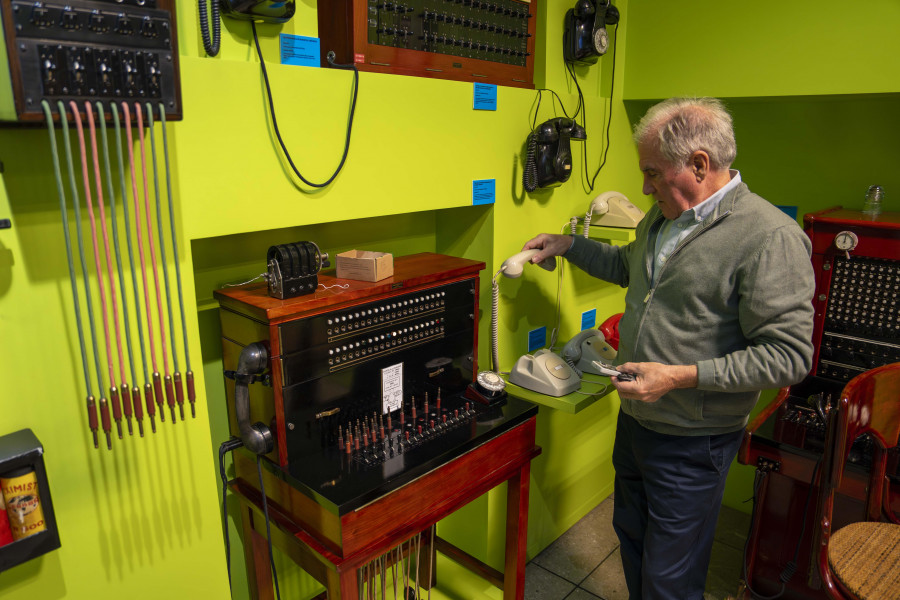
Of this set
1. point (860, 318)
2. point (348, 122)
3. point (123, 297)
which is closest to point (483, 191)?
point (348, 122)

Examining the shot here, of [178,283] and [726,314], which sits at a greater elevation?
[178,283]

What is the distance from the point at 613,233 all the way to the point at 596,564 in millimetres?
1450

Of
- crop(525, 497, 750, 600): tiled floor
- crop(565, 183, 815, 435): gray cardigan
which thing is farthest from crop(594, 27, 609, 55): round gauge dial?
crop(525, 497, 750, 600): tiled floor

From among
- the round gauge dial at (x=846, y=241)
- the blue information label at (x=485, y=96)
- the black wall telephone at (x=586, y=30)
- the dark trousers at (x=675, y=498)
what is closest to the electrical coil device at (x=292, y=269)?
the blue information label at (x=485, y=96)

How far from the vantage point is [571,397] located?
2156 millimetres

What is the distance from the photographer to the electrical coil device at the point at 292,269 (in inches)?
61.7

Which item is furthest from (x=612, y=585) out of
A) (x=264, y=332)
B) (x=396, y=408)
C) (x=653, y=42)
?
(x=653, y=42)

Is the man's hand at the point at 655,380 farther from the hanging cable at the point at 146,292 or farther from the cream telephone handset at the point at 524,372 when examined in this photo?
the hanging cable at the point at 146,292

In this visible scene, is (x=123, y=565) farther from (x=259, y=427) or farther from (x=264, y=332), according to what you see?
(x=264, y=332)

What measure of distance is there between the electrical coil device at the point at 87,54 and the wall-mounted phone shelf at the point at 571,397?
4.76 ft

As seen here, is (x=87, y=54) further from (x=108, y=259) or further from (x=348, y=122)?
(x=348, y=122)

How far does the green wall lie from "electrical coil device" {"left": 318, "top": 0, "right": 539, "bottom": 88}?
0.28 feet

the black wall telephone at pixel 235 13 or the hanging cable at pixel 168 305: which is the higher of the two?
the black wall telephone at pixel 235 13

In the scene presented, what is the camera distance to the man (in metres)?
1.57
